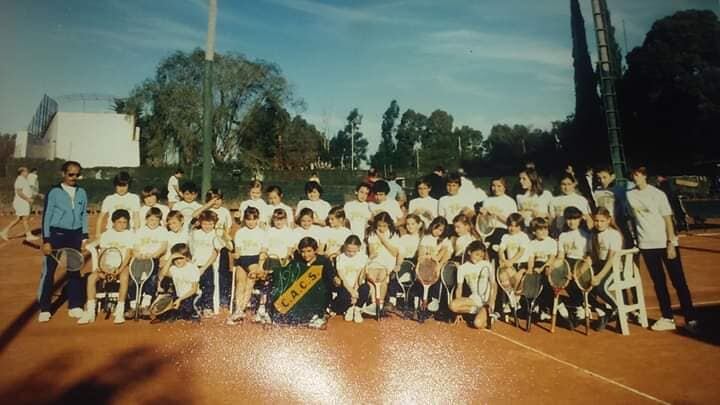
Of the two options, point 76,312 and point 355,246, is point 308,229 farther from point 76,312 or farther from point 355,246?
point 76,312

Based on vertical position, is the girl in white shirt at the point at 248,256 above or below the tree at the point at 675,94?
below

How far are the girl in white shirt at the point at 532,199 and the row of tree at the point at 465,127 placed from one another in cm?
354

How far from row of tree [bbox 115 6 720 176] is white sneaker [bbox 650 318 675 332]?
4.47 m

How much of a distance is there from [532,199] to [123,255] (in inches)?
208

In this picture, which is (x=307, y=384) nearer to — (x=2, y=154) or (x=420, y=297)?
(x=420, y=297)

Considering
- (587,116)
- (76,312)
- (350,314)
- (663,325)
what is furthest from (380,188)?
(587,116)

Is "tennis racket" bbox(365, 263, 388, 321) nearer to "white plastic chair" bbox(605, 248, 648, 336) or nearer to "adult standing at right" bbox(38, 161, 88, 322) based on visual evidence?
"white plastic chair" bbox(605, 248, 648, 336)

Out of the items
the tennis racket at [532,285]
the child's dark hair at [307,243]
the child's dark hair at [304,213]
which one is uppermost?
the child's dark hair at [304,213]

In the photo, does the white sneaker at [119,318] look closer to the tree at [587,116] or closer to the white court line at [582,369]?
the white court line at [582,369]

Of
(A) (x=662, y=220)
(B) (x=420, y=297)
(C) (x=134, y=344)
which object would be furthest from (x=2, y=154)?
(A) (x=662, y=220)

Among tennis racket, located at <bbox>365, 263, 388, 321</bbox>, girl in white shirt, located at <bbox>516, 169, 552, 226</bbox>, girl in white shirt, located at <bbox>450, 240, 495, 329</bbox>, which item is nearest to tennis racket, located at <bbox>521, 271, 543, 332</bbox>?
girl in white shirt, located at <bbox>450, 240, 495, 329</bbox>

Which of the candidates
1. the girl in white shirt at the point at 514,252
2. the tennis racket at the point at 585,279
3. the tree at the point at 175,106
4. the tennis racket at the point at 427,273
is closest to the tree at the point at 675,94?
the girl in white shirt at the point at 514,252

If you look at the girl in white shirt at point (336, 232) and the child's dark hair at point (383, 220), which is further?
the girl in white shirt at point (336, 232)

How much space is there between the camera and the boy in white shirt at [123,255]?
512 centimetres
